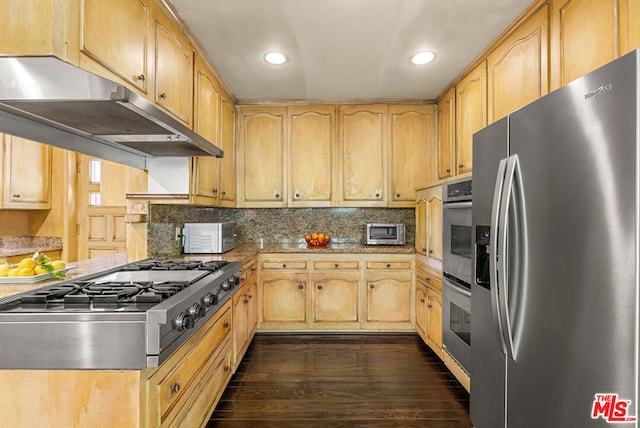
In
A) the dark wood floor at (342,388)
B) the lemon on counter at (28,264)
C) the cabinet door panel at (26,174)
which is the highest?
the cabinet door panel at (26,174)

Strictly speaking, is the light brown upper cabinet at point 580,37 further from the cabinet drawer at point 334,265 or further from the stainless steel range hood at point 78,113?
the cabinet drawer at point 334,265

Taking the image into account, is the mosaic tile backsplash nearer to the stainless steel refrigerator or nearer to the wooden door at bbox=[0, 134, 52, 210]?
the wooden door at bbox=[0, 134, 52, 210]

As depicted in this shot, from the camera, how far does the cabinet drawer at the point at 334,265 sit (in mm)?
3610

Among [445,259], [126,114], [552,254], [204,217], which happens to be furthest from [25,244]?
[552,254]

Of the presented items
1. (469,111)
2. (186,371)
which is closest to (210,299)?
(186,371)

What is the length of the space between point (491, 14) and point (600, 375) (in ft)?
6.88

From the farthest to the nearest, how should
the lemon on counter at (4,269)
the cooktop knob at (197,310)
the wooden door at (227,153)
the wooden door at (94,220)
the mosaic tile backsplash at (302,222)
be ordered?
1. the mosaic tile backsplash at (302,222)
2. the wooden door at (94,220)
3. the wooden door at (227,153)
4. the lemon on counter at (4,269)
5. the cooktop knob at (197,310)

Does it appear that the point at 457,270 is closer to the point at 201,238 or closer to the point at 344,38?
the point at 344,38

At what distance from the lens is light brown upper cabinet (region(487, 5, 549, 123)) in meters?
2.03

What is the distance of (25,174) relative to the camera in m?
2.93

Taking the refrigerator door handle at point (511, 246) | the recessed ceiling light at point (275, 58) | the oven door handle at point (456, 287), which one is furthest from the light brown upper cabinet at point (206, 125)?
the refrigerator door handle at point (511, 246)

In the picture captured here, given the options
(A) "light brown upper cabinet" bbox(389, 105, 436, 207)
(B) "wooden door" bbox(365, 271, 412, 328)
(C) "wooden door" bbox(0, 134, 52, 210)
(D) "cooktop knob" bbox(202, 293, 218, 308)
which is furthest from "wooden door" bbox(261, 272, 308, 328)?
(C) "wooden door" bbox(0, 134, 52, 210)

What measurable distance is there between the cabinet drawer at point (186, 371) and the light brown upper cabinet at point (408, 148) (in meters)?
2.45

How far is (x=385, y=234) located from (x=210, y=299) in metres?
2.50
